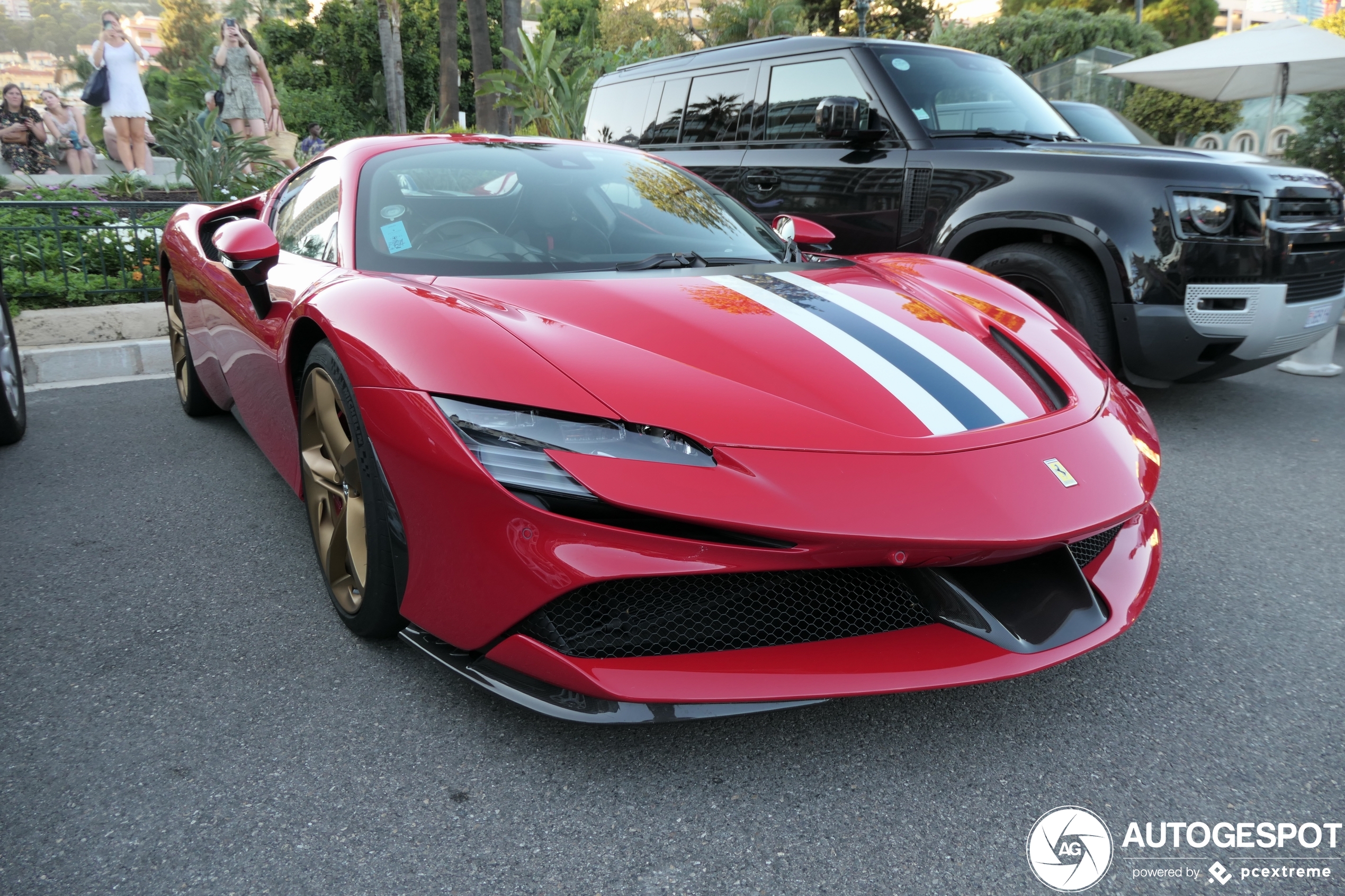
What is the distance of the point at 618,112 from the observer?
6320 millimetres

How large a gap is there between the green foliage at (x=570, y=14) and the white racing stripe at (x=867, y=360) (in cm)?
6090

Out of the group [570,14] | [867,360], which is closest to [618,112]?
[867,360]

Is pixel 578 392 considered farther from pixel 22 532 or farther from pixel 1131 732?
pixel 22 532

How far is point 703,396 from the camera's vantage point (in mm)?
1781

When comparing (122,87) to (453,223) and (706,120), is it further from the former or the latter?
(453,223)

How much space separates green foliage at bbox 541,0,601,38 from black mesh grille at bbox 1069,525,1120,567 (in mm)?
61471

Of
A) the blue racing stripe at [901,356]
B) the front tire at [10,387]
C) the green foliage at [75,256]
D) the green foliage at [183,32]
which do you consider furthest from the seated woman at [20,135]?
the green foliage at [183,32]

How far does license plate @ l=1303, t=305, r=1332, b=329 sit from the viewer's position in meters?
3.98

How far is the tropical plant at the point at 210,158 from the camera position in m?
7.16

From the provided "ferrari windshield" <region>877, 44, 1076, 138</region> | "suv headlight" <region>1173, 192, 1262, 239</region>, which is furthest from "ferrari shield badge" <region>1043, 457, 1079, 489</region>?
"ferrari windshield" <region>877, 44, 1076, 138</region>

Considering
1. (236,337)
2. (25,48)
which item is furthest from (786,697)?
(25,48)

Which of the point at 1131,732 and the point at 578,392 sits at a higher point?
the point at 578,392

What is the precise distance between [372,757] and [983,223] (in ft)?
11.5

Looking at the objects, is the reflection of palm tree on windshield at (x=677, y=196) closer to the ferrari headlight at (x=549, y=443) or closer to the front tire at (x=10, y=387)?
the ferrari headlight at (x=549, y=443)
